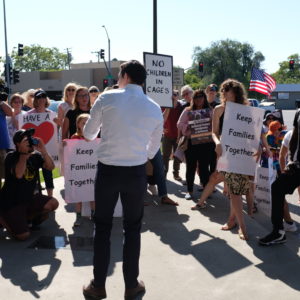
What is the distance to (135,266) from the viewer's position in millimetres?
3521

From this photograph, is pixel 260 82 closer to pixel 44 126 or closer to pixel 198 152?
pixel 198 152

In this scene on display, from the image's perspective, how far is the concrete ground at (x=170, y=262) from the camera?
12.0 feet

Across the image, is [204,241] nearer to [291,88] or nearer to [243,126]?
[243,126]

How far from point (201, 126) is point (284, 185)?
239 centimetres

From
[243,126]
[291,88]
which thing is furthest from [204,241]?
[291,88]

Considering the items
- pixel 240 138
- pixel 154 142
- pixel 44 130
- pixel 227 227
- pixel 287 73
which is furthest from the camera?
pixel 287 73

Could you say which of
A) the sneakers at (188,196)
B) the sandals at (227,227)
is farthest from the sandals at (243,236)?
the sneakers at (188,196)

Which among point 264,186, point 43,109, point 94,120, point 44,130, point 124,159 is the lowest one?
point 264,186

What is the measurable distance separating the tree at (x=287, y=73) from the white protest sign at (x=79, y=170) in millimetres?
130869

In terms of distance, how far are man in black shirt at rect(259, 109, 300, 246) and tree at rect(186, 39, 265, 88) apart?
2828 inches

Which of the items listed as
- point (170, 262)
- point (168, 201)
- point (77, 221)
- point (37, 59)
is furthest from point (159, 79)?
point (37, 59)

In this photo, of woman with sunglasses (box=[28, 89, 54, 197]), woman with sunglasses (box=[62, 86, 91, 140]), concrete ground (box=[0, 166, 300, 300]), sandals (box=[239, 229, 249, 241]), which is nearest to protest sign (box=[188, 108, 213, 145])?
concrete ground (box=[0, 166, 300, 300])

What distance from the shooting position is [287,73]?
13300 centimetres

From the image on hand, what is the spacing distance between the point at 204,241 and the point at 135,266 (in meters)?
1.62
